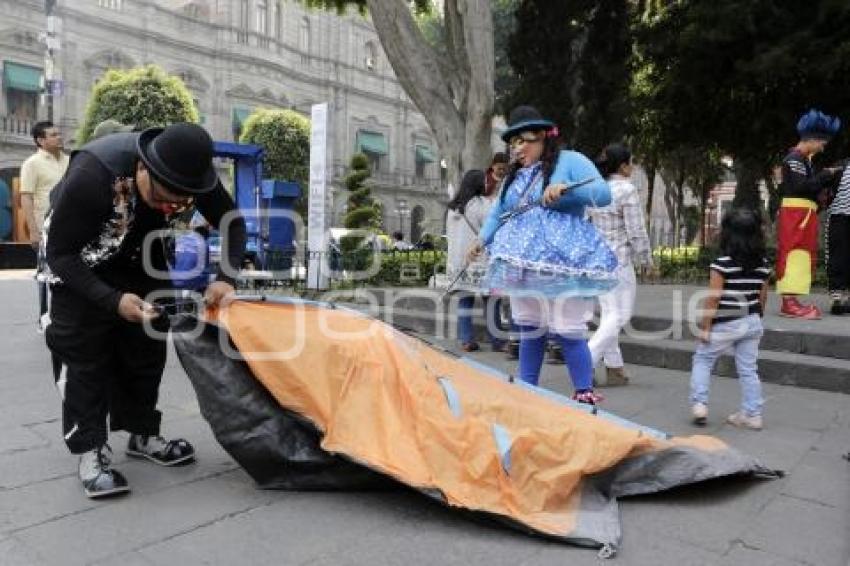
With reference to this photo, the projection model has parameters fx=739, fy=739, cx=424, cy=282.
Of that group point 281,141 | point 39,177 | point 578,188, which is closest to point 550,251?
point 578,188

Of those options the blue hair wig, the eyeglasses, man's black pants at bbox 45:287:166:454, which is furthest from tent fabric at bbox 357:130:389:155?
man's black pants at bbox 45:287:166:454

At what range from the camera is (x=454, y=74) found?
1159cm

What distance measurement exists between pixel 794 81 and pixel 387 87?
→ 39489 millimetres

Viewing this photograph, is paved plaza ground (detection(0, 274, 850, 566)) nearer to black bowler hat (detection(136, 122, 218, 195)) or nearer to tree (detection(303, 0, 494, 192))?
black bowler hat (detection(136, 122, 218, 195))

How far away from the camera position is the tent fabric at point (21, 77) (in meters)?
30.9

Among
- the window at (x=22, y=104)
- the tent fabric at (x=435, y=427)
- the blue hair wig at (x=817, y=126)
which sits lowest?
the tent fabric at (x=435, y=427)

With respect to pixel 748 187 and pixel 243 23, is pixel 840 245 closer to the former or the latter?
pixel 748 187

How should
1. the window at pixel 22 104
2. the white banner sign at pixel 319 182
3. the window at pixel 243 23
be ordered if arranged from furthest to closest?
the window at pixel 243 23 → the window at pixel 22 104 → the white banner sign at pixel 319 182

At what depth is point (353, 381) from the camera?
9.83 ft

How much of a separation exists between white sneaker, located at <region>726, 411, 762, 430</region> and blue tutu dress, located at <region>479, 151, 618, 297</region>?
1.15 metres

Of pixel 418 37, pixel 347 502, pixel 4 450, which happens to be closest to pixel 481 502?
pixel 347 502

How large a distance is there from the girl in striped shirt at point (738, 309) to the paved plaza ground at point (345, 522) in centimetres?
38

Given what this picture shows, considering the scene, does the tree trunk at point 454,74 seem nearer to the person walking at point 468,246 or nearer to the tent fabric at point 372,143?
the person walking at point 468,246

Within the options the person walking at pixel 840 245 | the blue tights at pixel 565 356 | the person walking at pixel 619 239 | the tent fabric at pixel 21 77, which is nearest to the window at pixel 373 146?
the tent fabric at pixel 21 77
